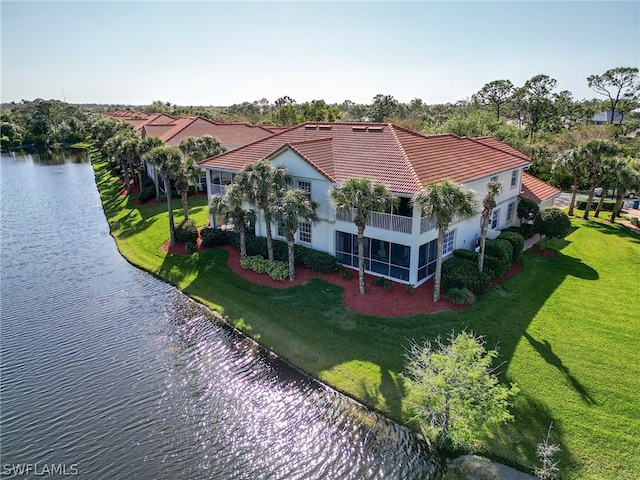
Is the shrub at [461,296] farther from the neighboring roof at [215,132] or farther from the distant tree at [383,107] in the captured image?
the distant tree at [383,107]

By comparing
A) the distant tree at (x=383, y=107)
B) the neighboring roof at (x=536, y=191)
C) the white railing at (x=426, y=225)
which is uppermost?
the distant tree at (x=383, y=107)

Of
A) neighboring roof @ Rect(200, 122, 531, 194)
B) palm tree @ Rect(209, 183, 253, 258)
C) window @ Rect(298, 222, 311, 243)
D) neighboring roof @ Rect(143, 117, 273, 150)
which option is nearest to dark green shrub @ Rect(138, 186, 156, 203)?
neighboring roof @ Rect(143, 117, 273, 150)

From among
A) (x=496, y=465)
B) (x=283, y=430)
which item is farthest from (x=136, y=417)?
(x=496, y=465)

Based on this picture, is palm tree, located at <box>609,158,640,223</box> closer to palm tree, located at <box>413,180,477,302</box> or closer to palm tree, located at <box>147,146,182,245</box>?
palm tree, located at <box>413,180,477,302</box>

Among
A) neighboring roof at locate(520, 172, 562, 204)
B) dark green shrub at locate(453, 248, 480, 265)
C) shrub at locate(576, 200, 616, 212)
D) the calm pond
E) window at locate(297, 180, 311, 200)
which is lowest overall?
the calm pond

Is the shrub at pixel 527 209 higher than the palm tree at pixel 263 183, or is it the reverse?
the palm tree at pixel 263 183

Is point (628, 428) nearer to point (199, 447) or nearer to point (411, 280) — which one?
point (411, 280)

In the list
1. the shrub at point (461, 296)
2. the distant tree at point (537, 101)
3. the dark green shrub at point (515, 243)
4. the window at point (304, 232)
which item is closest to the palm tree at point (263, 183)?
the window at point (304, 232)
